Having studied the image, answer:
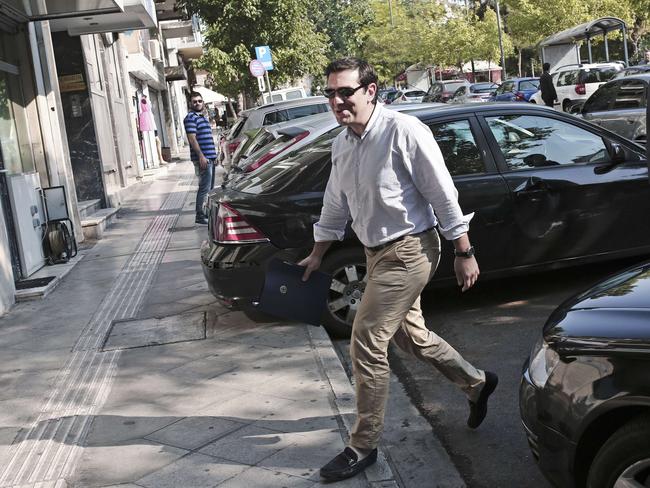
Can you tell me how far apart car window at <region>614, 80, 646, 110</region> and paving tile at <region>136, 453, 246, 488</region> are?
1218cm

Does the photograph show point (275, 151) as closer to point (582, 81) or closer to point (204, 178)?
point (204, 178)

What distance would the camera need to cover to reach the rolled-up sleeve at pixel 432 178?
3838 millimetres

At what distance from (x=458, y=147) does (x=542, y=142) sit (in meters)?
0.71

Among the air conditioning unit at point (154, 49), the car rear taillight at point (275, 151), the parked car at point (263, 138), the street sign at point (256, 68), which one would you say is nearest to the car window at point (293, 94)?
the street sign at point (256, 68)

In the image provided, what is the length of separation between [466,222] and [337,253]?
2.48 m

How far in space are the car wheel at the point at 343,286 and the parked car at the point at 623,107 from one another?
354 inches

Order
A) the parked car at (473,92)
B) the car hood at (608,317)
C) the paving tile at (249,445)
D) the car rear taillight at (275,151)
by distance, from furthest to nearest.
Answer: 1. the parked car at (473,92)
2. the car rear taillight at (275,151)
3. the paving tile at (249,445)
4. the car hood at (608,317)

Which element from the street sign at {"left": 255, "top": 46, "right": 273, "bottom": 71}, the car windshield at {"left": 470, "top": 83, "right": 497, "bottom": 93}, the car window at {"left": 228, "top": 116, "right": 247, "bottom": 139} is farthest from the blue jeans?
the car windshield at {"left": 470, "top": 83, "right": 497, "bottom": 93}

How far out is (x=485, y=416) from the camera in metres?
4.68

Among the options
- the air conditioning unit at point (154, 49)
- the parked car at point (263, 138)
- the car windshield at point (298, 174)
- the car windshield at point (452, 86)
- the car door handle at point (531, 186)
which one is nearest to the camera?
the car windshield at point (298, 174)

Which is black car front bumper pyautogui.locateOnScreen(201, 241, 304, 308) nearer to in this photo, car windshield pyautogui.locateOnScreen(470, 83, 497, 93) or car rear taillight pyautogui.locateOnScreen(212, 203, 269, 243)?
car rear taillight pyautogui.locateOnScreen(212, 203, 269, 243)

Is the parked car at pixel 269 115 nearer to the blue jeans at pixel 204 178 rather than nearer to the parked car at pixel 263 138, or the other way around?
the blue jeans at pixel 204 178

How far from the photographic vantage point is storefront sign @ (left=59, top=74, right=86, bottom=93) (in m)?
16.5

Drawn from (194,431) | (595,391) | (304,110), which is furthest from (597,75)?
(595,391)
